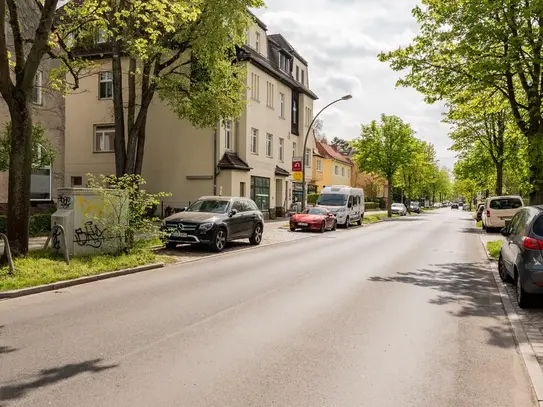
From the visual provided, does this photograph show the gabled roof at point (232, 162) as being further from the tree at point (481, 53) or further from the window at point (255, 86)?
the tree at point (481, 53)

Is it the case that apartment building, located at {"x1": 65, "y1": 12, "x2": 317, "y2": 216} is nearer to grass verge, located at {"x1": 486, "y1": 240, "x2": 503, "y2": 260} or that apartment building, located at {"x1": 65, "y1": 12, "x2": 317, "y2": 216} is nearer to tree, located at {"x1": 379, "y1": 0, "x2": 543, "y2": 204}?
tree, located at {"x1": 379, "y1": 0, "x2": 543, "y2": 204}

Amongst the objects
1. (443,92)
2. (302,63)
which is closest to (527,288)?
(443,92)

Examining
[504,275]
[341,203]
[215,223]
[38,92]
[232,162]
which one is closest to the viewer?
[504,275]

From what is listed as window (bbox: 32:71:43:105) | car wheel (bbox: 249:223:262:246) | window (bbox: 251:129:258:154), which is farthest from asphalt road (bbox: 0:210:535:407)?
window (bbox: 251:129:258:154)

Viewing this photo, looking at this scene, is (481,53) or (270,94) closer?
(481,53)

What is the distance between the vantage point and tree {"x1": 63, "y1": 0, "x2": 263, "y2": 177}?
52.3 feet

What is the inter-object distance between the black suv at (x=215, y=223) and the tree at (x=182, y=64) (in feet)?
14.9

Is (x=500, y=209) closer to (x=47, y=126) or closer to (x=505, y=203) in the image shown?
(x=505, y=203)

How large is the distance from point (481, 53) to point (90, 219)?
36.9ft

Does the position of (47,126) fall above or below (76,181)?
above

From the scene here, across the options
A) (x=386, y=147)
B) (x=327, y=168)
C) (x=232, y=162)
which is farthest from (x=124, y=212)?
(x=327, y=168)

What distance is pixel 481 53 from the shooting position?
1307 cm

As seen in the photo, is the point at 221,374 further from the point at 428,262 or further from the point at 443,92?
the point at 443,92

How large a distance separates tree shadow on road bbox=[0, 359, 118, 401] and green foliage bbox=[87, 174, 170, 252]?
738 cm
